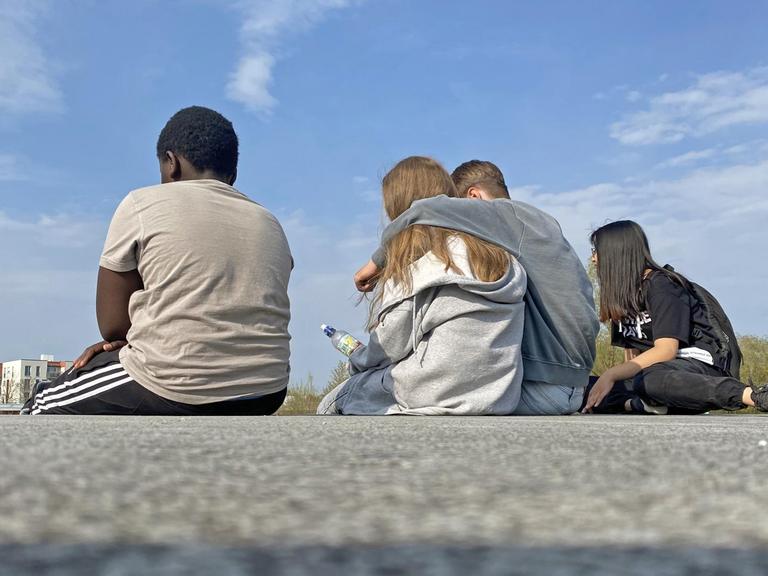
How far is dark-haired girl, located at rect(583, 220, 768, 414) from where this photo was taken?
3.67m

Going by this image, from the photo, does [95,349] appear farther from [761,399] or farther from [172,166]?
[761,399]

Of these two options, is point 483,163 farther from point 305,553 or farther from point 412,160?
point 305,553

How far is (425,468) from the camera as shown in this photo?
0.68 meters

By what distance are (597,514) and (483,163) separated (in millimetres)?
3361

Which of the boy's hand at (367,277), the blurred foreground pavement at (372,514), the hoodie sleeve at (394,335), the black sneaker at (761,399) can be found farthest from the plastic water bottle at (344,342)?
the blurred foreground pavement at (372,514)

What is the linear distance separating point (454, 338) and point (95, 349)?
50.5 inches

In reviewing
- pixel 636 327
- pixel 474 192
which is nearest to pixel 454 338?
pixel 474 192

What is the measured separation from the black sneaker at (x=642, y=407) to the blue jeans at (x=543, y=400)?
95cm

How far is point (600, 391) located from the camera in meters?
3.76

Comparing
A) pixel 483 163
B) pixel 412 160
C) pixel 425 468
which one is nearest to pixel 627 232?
pixel 483 163

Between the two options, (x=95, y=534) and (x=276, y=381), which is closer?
(x=95, y=534)

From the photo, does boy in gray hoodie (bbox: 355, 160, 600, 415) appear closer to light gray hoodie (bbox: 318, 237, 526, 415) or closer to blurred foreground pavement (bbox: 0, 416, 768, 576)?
light gray hoodie (bbox: 318, 237, 526, 415)

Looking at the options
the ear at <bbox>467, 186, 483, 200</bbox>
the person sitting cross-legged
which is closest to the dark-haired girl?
the ear at <bbox>467, 186, 483, 200</bbox>

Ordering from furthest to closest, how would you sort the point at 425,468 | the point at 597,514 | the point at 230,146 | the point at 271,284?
the point at 230,146
the point at 271,284
the point at 425,468
the point at 597,514
